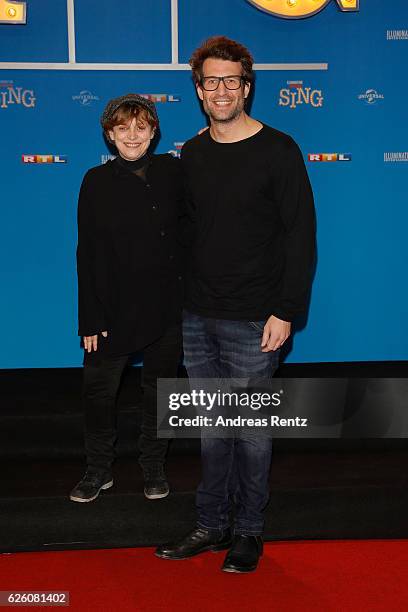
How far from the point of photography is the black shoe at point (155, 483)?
2.59 meters

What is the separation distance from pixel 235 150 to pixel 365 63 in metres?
1.83

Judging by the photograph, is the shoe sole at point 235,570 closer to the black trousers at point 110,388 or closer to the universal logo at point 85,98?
the black trousers at point 110,388

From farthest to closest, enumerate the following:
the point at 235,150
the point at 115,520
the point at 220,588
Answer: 1. the point at 115,520
2. the point at 220,588
3. the point at 235,150

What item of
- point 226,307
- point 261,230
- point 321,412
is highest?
point 261,230

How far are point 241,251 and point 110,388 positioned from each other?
0.71 m

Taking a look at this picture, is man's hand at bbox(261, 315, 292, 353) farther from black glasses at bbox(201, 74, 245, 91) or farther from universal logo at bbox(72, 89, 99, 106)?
universal logo at bbox(72, 89, 99, 106)

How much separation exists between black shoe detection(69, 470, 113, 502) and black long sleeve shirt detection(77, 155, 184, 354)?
0.52 m

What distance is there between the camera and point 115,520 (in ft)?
8.50

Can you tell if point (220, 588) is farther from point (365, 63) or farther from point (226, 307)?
point (365, 63)

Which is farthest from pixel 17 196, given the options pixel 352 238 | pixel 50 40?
pixel 352 238

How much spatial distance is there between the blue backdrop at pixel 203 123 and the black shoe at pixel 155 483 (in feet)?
4.33

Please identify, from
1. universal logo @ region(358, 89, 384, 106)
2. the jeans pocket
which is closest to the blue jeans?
the jeans pocket

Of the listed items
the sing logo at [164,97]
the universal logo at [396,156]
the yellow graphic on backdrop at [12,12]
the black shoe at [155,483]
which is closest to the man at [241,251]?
the black shoe at [155,483]

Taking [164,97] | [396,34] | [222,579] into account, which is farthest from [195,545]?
[396,34]
